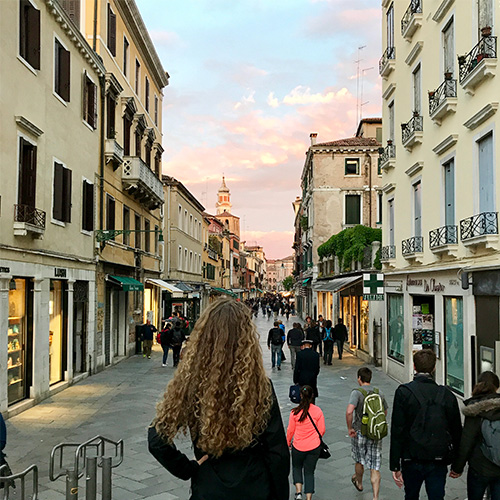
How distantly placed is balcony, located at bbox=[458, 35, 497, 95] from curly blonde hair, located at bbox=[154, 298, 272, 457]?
29.8 ft

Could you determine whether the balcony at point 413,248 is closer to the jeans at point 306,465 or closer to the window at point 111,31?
the jeans at point 306,465

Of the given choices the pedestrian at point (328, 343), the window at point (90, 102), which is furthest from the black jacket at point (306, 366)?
the window at point (90, 102)

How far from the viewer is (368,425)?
6500 millimetres

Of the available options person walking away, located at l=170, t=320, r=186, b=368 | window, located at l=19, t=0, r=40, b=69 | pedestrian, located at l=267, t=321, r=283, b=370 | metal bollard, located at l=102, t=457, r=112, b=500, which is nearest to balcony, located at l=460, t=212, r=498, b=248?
metal bollard, located at l=102, t=457, r=112, b=500

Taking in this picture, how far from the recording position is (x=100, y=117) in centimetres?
1897

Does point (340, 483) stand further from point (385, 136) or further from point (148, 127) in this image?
point (148, 127)

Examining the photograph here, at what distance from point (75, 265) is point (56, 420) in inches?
225

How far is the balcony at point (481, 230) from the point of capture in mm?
10031

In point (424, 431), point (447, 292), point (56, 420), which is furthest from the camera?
point (447, 292)

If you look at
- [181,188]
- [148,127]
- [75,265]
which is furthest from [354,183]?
[75,265]

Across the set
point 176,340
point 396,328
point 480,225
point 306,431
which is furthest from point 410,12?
point 306,431

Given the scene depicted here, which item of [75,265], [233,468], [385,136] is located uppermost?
[385,136]

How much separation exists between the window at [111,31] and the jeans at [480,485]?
1893 cm

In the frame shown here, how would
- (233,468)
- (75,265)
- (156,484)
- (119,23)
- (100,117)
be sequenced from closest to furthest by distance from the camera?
1. (233,468)
2. (156,484)
3. (75,265)
4. (100,117)
5. (119,23)
